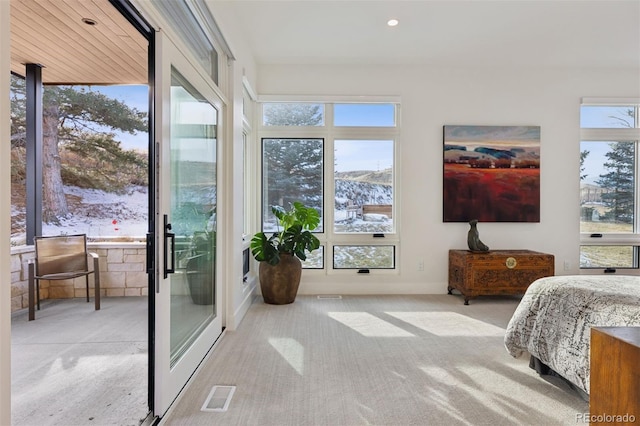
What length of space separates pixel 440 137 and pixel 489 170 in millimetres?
785

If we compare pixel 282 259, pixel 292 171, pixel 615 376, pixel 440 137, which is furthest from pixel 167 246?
pixel 440 137

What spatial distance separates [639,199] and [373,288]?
3909 mm

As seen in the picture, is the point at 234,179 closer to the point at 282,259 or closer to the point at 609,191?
the point at 282,259

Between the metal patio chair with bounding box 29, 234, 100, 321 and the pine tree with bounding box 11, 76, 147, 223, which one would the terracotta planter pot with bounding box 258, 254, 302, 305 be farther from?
the pine tree with bounding box 11, 76, 147, 223

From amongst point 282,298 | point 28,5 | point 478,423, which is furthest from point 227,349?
point 28,5

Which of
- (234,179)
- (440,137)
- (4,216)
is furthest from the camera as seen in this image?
(440,137)

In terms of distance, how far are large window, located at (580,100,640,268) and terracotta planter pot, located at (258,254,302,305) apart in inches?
158

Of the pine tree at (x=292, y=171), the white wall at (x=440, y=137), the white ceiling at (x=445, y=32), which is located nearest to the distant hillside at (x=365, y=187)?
the white wall at (x=440, y=137)

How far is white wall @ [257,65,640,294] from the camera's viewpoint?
465cm

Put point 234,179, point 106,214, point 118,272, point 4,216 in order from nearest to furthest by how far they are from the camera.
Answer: point 4,216
point 234,179
point 118,272
point 106,214

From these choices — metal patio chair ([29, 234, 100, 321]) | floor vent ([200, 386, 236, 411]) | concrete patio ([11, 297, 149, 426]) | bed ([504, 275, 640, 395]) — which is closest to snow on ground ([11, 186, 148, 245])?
metal patio chair ([29, 234, 100, 321])

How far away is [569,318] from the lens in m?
2.04

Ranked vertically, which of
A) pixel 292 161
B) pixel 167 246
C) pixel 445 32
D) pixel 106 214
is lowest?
pixel 167 246

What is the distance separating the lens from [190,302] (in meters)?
2.42
